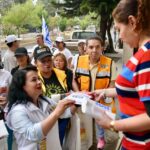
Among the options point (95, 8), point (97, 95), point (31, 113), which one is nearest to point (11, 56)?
point (31, 113)

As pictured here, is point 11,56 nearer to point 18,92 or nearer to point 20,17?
point 18,92

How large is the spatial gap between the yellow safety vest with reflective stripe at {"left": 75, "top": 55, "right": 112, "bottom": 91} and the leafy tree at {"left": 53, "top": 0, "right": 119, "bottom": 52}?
48.2 ft

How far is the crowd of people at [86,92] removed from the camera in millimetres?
1809

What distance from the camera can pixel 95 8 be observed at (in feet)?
67.5

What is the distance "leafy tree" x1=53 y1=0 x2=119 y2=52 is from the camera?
2016cm

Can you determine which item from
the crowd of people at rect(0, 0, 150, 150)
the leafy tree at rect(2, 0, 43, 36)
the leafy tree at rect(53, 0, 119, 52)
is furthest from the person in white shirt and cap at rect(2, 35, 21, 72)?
the leafy tree at rect(2, 0, 43, 36)

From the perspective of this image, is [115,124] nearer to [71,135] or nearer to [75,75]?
[71,135]

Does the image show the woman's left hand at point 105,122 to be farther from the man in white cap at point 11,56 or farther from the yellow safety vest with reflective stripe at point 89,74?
the man in white cap at point 11,56

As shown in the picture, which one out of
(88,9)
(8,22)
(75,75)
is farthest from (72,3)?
(8,22)

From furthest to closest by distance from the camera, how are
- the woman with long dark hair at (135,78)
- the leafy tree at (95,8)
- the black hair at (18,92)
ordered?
1. the leafy tree at (95,8)
2. the black hair at (18,92)
3. the woman with long dark hair at (135,78)

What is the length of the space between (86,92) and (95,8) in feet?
59.4

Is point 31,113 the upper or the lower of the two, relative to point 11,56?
upper

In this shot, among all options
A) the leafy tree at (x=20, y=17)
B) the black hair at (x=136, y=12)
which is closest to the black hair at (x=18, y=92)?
the black hair at (x=136, y=12)

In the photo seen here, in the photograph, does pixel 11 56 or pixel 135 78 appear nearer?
pixel 135 78
